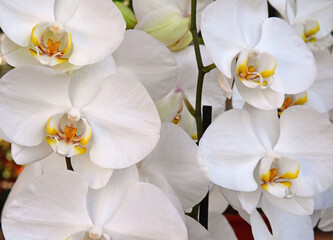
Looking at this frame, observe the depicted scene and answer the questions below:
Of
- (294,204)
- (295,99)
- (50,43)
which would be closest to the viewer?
(50,43)

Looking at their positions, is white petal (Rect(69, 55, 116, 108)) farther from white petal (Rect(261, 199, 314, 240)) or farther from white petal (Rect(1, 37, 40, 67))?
white petal (Rect(261, 199, 314, 240))

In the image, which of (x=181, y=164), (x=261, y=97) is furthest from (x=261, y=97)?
(x=181, y=164)

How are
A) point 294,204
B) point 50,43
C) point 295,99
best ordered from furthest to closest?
1. point 295,99
2. point 294,204
3. point 50,43

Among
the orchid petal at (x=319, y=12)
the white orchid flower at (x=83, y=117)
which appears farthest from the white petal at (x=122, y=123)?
the orchid petal at (x=319, y=12)

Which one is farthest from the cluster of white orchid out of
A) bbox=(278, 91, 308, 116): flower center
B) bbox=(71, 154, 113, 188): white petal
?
bbox=(278, 91, 308, 116): flower center

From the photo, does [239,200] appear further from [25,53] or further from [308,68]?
[25,53]

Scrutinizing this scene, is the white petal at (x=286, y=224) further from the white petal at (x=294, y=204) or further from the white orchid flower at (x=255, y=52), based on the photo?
the white orchid flower at (x=255, y=52)

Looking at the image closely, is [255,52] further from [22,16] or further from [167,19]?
[22,16]
